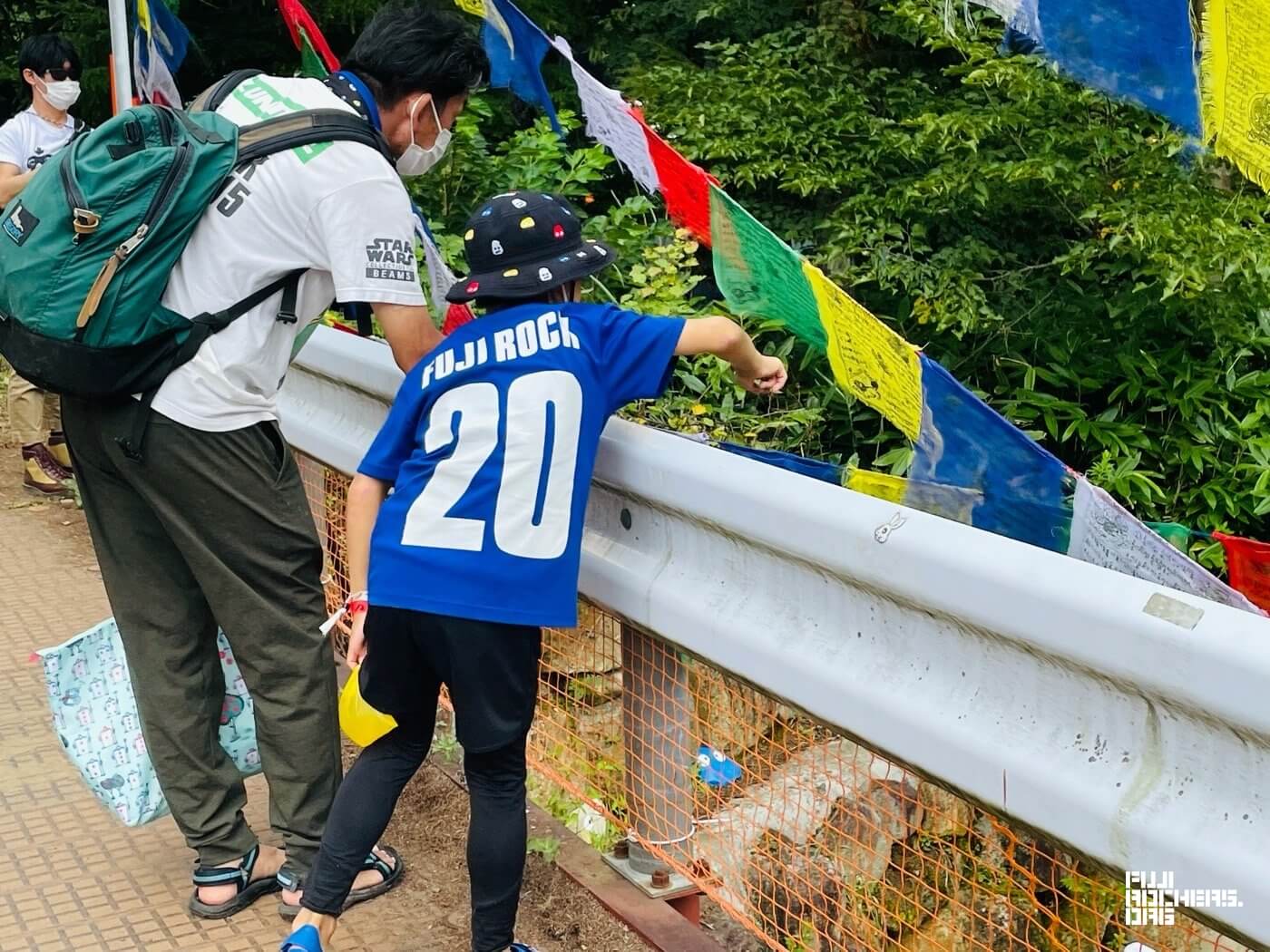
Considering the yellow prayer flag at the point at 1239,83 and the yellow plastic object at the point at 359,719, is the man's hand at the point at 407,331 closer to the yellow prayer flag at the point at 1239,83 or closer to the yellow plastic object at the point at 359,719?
the yellow plastic object at the point at 359,719

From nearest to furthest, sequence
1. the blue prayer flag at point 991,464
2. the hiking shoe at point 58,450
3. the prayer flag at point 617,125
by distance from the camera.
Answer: the blue prayer flag at point 991,464 → the prayer flag at point 617,125 → the hiking shoe at point 58,450

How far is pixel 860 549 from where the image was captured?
2211 mm

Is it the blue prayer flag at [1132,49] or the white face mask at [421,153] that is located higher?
the blue prayer flag at [1132,49]

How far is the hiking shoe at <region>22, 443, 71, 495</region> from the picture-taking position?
6746mm

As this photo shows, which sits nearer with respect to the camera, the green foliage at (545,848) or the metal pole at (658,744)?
the metal pole at (658,744)

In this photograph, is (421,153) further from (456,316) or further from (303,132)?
(456,316)

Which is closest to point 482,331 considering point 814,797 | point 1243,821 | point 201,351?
point 201,351

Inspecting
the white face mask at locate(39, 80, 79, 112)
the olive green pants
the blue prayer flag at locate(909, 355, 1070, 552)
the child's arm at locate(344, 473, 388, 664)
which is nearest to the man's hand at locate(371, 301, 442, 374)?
the child's arm at locate(344, 473, 388, 664)

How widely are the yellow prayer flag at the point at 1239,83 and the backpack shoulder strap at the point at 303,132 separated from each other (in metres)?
1.58

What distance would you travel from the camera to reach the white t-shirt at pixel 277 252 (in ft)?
9.05

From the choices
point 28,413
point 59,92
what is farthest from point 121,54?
point 28,413

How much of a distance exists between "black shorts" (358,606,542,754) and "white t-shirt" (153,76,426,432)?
2.01 feet

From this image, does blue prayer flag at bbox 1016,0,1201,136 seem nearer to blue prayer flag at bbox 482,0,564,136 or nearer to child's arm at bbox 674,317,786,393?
child's arm at bbox 674,317,786,393

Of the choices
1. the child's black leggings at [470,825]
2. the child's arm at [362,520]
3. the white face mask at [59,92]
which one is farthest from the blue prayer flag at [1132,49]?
the white face mask at [59,92]
